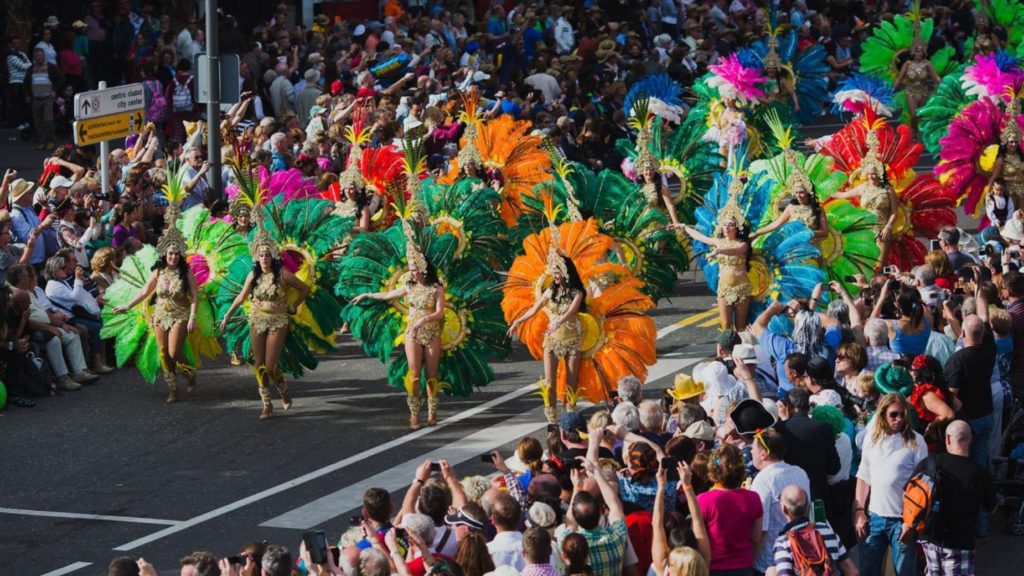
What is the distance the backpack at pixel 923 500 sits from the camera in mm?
10594

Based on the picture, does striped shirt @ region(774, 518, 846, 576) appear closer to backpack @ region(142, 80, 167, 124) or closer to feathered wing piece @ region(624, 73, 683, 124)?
feathered wing piece @ region(624, 73, 683, 124)

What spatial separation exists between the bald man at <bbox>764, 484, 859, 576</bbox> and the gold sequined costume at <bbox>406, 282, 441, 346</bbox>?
5715 mm

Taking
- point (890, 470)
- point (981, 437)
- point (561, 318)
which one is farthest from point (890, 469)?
point (561, 318)

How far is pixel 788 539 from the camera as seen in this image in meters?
9.70

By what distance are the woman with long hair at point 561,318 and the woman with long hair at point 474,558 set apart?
571 cm

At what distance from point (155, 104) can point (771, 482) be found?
15374mm

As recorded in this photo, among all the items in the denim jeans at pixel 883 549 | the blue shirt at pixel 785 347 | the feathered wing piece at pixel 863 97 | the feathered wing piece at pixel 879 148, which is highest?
the feathered wing piece at pixel 863 97

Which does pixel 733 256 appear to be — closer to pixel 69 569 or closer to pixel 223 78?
pixel 223 78

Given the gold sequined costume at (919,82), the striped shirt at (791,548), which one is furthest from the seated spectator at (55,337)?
the gold sequined costume at (919,82)

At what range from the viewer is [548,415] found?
1509 centimetres

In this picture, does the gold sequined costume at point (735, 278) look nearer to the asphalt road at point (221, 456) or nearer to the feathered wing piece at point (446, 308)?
the asphalt road at point (221, 456)

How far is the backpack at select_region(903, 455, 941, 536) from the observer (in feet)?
34.8

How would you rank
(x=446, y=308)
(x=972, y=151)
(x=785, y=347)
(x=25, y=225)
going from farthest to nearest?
(x=972, y=151) → (x=25, y=225) → (x=446, y=308) → (x=785, y=347)

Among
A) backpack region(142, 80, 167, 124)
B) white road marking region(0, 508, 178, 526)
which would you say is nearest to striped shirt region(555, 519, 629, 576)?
white road marking region(0, 508, 178, 526)
